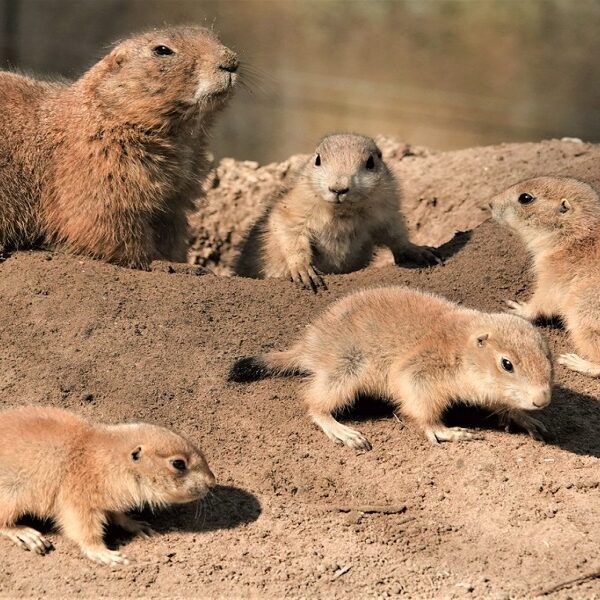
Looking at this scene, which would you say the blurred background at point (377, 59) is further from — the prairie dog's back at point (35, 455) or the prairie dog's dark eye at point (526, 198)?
the prairie dog's back at point (35, 455)

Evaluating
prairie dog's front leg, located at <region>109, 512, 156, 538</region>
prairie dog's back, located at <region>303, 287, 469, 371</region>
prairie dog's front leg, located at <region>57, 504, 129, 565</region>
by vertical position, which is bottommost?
prairie dog's front leg, located at <region>109, 512, 156, 538</region>

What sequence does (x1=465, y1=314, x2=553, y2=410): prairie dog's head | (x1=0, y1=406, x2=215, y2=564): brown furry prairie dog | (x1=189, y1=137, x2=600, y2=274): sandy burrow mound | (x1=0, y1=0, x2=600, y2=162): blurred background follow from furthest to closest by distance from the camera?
1. (x1=0, y1=0, x2=600, y2=162): blurred background
2. (x1=189, y1=137, x2=600, y2=274): sandy burrow mound
3. (x1=465, y1=314, x2=553, y2=410): prairie dog's head
4. (x1=0, y1=406, x2=215, y2=564): brown furry prairie dog

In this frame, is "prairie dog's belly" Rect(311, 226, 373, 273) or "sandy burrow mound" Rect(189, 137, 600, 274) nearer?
"prairie dog's belly" Rect(311, 226, 373, 273)

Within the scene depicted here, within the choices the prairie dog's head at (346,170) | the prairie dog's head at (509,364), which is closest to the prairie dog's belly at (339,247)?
the prairie dog's head at (346,170)

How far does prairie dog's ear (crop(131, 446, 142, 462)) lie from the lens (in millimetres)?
4316

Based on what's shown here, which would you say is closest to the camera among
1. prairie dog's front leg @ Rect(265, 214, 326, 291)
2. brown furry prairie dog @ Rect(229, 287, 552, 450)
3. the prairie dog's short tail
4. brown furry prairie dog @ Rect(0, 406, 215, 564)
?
brown furry prairie dog @ Rect(0, 406, 215, 564)

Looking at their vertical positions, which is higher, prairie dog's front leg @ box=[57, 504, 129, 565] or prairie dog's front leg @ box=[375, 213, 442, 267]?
prairie dog's front leg @ box=[375, 213, 442, 267]

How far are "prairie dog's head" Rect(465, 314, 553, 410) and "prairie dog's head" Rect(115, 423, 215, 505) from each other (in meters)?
1.45

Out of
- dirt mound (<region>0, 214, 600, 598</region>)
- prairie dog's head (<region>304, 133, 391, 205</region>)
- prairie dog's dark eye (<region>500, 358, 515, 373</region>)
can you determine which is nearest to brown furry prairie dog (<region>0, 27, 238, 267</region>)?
dirt mound (<region>0, 214, 600, 598</region>)

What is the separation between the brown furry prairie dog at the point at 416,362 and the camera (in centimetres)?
488

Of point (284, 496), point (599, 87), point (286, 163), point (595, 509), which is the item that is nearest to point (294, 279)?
point (284, 496)

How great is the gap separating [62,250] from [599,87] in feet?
20.1

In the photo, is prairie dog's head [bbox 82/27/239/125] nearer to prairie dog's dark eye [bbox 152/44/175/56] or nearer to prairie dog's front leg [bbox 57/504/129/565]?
prairie dog's dark eye [bbox 152/44/175/56]

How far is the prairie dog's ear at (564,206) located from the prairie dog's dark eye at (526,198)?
0.68ft
